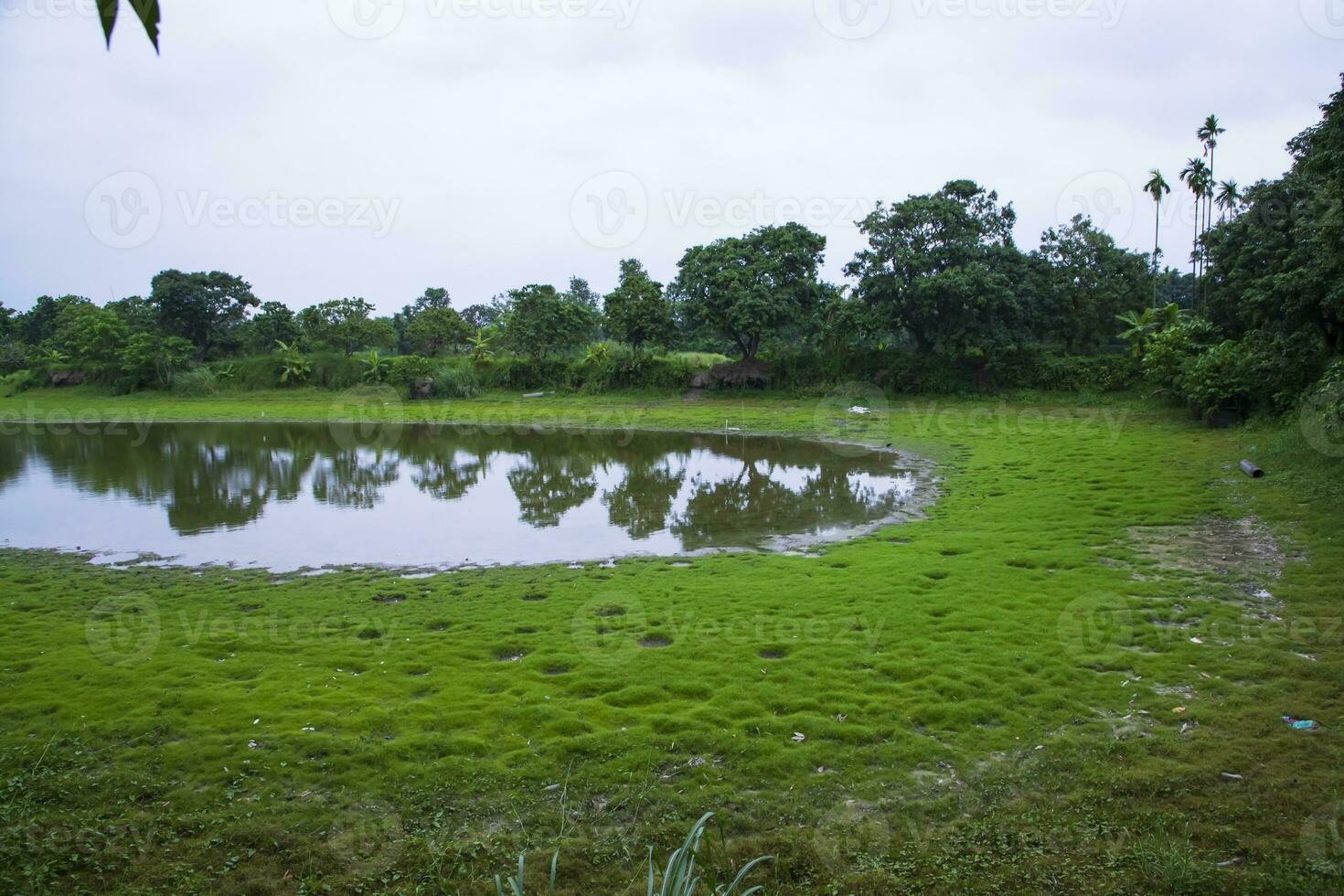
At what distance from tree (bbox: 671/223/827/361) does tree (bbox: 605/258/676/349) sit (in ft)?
6.50

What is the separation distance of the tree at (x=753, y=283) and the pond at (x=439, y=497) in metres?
8.87

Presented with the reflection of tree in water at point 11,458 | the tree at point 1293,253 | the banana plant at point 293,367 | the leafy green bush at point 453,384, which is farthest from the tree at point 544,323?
the tree at point 1293,253

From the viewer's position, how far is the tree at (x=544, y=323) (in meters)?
41.4

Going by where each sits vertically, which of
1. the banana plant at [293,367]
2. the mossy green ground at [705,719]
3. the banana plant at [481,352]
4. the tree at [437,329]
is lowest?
the mossy green ground at [705,719]

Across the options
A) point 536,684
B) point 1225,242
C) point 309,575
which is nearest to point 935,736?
point 536,684

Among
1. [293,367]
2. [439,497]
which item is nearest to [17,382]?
[293,367]

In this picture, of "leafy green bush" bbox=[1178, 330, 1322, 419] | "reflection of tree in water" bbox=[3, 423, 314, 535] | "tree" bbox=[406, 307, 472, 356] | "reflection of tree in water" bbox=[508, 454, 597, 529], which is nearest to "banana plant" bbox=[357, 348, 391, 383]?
"tree" bbox=[406, 307, 472, 356]

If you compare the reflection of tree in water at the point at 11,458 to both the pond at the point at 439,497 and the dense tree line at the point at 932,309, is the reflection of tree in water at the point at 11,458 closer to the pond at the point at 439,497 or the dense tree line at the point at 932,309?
the pond at the point at 439,497

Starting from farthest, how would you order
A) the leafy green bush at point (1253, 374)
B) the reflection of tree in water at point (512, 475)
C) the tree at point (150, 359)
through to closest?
the tree at point (150, 359) < the leafy green bush at point (1253, 374) < the reflection of tree in water at point (512, 475)

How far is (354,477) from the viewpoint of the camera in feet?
63.6

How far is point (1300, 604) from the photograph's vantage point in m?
7.93

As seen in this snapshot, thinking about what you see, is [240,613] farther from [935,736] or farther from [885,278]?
[885,278]

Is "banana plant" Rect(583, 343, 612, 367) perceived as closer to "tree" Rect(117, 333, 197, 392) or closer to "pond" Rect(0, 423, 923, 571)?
"pond" Rect(0, 423, 923, 571)

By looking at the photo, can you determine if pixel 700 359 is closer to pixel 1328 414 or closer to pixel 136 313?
pixel 1328 414
